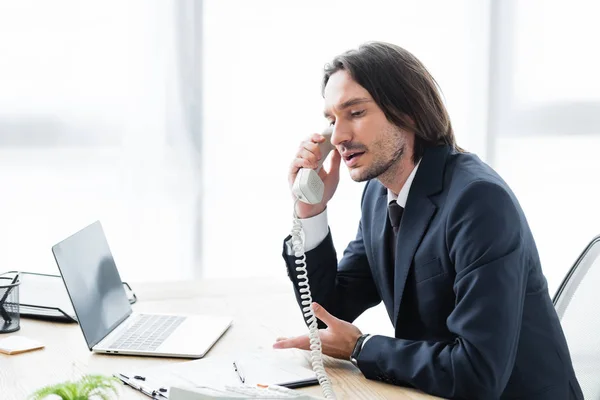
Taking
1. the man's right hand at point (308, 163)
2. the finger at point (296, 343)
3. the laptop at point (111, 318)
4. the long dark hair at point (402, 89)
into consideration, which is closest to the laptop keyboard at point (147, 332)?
the laptop at point (111, 318)

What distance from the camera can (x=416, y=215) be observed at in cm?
165

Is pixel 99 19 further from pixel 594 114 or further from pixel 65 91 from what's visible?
pixel 594 114

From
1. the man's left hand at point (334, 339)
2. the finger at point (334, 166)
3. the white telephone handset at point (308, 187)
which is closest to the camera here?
the man's left hand at point (334, 339)

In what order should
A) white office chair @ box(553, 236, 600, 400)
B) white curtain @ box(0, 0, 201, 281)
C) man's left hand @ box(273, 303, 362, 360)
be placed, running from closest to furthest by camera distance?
man's left hand @ box(273, 303, 362, 360)
white office chair @ box(553, 236, 600, 400)
white curtain @ box(0, 0, 201, 281)

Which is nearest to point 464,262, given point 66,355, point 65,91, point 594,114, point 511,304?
point 511,304

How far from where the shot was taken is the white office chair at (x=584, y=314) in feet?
5.55

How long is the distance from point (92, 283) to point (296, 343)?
1.56 ft

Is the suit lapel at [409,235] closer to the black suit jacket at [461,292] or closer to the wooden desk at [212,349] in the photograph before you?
the black suit jacket at [461,292]

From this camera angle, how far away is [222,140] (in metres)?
2.75

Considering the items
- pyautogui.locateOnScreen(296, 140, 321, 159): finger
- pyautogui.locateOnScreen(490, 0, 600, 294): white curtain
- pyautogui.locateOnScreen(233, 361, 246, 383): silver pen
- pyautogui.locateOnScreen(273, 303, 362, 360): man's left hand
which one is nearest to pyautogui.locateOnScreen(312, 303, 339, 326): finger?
pyautogui.locateOnScreen(273, 303, 362, 360): man's left hand

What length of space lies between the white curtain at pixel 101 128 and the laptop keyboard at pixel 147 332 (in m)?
0.83

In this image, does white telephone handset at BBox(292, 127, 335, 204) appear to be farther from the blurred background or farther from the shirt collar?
the blurred background

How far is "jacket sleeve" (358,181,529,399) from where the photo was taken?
4.61ft

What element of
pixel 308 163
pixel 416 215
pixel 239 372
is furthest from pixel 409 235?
pixel 239 372
